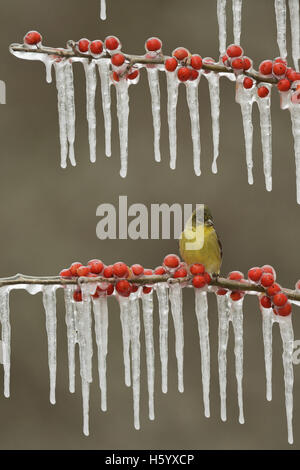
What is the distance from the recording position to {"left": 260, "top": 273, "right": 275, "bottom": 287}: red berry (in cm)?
115

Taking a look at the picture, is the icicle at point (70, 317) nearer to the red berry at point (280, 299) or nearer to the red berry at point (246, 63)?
the red berry at point (280, 299)

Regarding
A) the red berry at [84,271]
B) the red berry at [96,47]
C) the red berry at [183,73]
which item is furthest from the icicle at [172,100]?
the red berry at [84,271]

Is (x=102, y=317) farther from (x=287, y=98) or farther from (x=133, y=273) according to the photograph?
(x=287, y=98)

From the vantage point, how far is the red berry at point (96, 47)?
1171mm

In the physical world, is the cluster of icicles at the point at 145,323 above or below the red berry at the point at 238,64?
below

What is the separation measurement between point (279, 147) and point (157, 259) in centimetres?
62

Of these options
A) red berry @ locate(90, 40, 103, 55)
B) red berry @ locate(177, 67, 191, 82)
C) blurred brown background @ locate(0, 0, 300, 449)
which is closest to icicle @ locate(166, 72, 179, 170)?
red berry @ locate(177, 67, 191, 82)

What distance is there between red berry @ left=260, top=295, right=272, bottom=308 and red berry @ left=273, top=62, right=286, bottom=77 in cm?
35

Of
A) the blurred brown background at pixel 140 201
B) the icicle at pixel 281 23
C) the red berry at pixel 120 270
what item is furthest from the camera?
the blurred brown background at pixel 140 201

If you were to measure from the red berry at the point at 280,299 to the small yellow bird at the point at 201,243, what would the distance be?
15cm

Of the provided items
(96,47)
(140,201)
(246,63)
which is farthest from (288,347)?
(140,201)

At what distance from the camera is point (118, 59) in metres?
1.17

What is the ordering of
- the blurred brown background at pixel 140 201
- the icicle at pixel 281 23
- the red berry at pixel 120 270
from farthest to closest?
the blurred brown background at pixel 140 201
the icicle at pixel 281 23
the red berry at pixel 120 270

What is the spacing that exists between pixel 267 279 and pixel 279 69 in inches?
12.9
